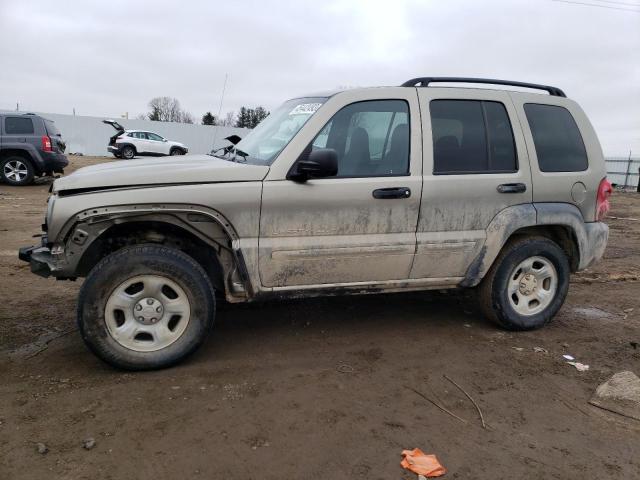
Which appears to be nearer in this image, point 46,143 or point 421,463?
point 421,463

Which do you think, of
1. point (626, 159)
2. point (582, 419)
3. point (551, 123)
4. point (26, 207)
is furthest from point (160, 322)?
point (626, 159)

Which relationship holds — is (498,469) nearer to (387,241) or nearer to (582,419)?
(582,419)

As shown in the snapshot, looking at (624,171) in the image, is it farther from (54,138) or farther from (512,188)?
(512,188)

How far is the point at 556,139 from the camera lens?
4547 millimetres

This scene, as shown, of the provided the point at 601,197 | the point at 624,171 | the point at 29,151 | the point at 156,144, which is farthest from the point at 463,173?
the point at 624,171

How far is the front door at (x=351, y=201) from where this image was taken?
3730 mm

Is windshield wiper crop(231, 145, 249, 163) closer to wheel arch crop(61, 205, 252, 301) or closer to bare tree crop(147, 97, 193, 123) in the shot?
wheel arch crop(61, 205, 252, 301)

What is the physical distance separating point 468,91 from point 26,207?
9.98 metres

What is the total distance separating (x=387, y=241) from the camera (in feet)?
13.0

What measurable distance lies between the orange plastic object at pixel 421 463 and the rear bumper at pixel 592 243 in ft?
8.89

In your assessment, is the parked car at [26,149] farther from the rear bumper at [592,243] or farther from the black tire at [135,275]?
the rear bumper at [592,243]

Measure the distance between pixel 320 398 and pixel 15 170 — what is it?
13.6 meters

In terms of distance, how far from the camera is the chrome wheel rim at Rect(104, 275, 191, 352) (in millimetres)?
3518

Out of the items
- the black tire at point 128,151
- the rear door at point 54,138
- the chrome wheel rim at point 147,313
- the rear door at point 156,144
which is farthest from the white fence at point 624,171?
the chrome wheel rim at point 147,313
